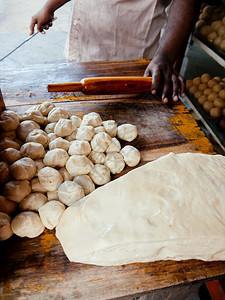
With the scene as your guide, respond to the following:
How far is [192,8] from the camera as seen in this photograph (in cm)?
178

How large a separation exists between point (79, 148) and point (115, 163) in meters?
0.20

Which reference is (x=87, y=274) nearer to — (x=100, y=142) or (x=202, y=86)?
(x=100, y=142)

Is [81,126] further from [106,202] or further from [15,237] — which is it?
[15,237]

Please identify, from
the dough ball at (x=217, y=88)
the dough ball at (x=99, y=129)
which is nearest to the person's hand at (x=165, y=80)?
the dough ball at (x=99, y=129)

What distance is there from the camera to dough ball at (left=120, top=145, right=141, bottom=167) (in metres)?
1.22

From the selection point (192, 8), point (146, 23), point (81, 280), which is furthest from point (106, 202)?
point (146, 23)

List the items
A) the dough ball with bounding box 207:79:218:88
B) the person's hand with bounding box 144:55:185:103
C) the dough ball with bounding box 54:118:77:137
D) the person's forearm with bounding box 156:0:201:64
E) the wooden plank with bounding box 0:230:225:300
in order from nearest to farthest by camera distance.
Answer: the wooden plank with bounding box 0:230:225:300 < the dough ball with bounding box 54:118:77:137 < the person's hand with bounding box 144:55:185:103 < the person's forearm with bounding box 156:0:201:64 < the dough ball with bounding box 207:79:218:88

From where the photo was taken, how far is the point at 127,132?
135cm

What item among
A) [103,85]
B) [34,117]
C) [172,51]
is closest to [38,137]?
[34,117]

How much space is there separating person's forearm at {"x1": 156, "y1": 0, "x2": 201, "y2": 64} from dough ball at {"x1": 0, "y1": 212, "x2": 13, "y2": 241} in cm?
152

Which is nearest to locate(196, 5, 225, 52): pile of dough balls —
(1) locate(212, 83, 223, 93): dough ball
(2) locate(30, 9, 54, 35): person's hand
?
(1) locate(212, 83, 223, 93): dough ball

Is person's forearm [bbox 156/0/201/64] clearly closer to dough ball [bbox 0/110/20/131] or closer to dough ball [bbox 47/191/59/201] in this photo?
dough ball [bbox 0/110/20/131]

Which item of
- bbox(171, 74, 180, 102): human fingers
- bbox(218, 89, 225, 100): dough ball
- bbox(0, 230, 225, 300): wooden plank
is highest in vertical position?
bbox(171, 74, 180, 102): human fingers

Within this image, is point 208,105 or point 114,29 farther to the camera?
point 208,105
